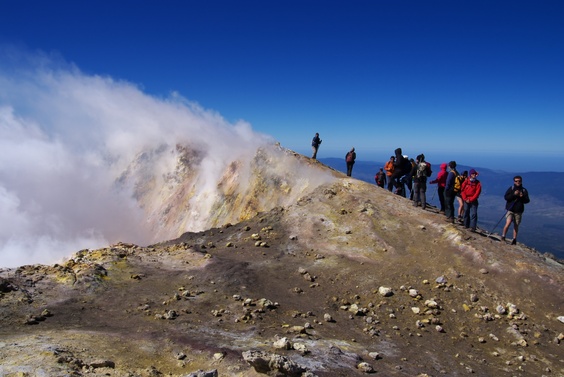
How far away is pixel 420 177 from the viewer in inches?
840

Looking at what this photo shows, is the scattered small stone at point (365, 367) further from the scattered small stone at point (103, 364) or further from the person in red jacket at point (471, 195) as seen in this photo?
the person in red jacket at point (471, 195)

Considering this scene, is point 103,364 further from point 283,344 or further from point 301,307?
point 301,307

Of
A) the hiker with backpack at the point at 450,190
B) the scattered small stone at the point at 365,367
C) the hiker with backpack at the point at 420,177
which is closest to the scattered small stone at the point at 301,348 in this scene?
the scattered small stone at the point at 365,367

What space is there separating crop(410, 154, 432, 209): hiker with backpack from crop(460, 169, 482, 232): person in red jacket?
2.34 m

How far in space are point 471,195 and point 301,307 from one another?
34.2 ft

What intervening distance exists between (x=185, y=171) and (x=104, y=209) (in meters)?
22.7

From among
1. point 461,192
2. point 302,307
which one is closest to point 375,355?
point 302,307

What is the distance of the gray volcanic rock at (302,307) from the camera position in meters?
9.36

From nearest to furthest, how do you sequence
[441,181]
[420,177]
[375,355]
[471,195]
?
[375,355] → [471,195] → [441,181] → [420,177]

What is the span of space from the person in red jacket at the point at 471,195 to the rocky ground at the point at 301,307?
102 cm

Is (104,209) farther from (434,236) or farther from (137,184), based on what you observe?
(434,236)

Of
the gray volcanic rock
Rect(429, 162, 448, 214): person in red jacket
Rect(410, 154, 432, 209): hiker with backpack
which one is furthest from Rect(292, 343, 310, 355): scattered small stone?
Rect(410, 154, 432, 209): hiker with backpack

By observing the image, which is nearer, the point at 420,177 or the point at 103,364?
the point at 103,364

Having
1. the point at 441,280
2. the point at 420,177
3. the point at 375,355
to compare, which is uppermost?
the point at 420,177
